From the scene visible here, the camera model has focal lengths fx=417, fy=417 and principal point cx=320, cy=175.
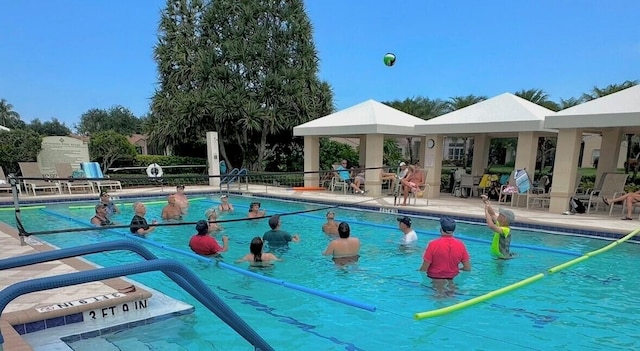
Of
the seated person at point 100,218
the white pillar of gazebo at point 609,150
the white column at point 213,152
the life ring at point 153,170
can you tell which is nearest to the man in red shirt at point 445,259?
the seated person at point 100,218

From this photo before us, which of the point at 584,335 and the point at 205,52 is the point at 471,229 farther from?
the point at 205,52

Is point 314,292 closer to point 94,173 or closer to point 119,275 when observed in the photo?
point 119,275

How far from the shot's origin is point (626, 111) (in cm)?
1075

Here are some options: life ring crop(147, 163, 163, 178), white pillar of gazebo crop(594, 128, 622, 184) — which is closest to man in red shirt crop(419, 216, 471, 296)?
white pillar of gazebo crop(594, 128, 622, 184)

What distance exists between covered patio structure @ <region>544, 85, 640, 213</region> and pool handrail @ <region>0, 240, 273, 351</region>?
11635 millimetres

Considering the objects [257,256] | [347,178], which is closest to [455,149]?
[347,178]

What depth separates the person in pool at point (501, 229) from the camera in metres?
6.94

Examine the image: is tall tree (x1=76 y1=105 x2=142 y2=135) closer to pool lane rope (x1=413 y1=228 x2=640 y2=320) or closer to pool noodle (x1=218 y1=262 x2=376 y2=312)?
pool noodle (x1=218 y1=262 x2=376 y2=312)

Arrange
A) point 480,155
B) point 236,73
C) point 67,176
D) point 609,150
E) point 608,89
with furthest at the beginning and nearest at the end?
1. point 608,89
2. point 236,73
3. point 480,155
4. point 67,176
5. point 609,150

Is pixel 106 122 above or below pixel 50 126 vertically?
above

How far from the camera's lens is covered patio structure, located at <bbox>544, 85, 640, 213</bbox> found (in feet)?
35.7

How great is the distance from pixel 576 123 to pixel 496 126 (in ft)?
7.78

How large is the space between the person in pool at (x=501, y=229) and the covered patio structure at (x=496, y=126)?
658cm

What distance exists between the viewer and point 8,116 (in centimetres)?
6612
